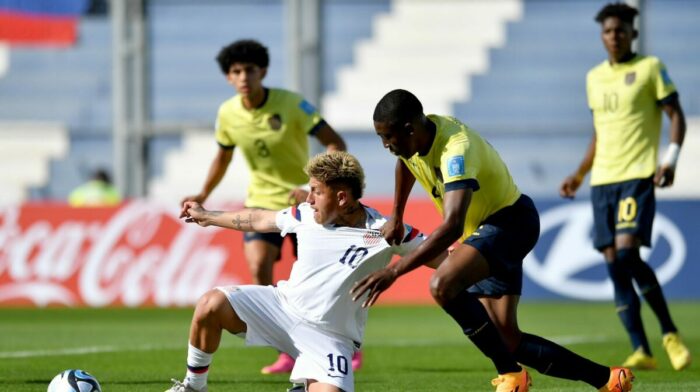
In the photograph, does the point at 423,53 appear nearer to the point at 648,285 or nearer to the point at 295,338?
the point at 648,285

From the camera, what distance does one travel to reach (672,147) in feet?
28.2

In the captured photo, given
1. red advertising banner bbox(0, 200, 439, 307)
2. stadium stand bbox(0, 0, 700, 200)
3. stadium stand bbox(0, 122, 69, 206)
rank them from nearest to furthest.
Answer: red advertising banner bbox(0, 200, 439, 307) → stadium stand bbox(0, 0, 700, 200) → stadium stand bbox(0, 122, 69, 206)

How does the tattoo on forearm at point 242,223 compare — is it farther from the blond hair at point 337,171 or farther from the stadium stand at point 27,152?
the stadium stand at point 27,152

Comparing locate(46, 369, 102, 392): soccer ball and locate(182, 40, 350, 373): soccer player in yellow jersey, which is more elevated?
locate(182, 40, 350, 373): soccer player in yellow jersey

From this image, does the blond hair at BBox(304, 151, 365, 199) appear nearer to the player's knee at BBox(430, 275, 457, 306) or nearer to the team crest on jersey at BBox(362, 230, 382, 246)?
the team crest on jersey at BBox(362, 230, 382, 246)

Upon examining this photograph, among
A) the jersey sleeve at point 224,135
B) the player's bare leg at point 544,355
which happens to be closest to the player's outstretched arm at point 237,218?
the player's bare leg at point 544,355

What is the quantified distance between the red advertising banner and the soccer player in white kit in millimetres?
8371

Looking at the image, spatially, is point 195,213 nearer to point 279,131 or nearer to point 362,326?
point 362,326

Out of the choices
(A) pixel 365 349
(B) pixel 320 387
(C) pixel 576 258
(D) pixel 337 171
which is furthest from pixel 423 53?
(B) pixel 320 387

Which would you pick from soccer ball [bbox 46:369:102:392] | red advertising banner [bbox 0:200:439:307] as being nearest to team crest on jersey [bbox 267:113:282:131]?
soccer ball [bbox 46:369:102:392]

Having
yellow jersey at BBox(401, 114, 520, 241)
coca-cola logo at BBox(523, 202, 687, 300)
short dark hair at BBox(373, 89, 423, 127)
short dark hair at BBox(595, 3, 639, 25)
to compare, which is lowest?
coca-cola logo at BBox(523, 202, 687, 300)

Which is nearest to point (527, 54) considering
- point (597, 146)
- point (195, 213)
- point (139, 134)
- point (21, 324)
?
point (139, 134)

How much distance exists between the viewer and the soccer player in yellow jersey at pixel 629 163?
852 centimetres

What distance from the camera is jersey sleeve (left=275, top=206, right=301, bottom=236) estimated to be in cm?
621
